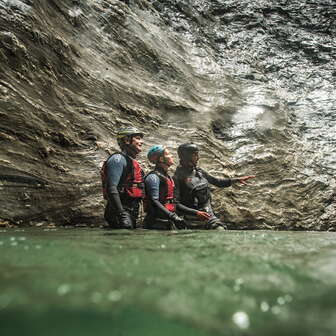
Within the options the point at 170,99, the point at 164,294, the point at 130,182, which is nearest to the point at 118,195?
the point at 130,182

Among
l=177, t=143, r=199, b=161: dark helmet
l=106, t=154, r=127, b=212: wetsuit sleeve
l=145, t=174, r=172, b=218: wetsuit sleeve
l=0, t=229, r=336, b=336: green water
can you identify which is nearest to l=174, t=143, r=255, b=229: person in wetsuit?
l=177, t=143, r=199, b=161: dark helmet

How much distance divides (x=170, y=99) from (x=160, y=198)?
451cm

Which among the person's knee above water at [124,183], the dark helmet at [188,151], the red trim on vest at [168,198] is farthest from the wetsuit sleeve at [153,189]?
the dark helmet at [188,151]

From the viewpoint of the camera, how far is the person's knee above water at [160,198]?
24.7ft

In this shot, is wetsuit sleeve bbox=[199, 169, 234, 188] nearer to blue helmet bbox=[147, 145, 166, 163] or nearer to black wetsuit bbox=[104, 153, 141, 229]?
blue helmet bbox=[147, 145, 166, 163]

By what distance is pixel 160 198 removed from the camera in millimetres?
8039

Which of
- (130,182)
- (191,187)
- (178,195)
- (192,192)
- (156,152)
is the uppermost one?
(156,152)

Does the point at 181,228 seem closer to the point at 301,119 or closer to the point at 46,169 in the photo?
the point at 46,169

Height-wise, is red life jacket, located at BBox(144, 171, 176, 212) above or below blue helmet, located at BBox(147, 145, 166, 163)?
below

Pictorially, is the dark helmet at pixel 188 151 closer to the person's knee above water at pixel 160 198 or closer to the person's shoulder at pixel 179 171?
the person's shoulder at pixel 179 171

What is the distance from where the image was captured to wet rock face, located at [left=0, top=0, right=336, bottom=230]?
771 centimetres

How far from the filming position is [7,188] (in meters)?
6.95

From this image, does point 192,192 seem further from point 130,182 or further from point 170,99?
point 170,99

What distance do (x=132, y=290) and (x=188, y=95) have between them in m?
10.6
